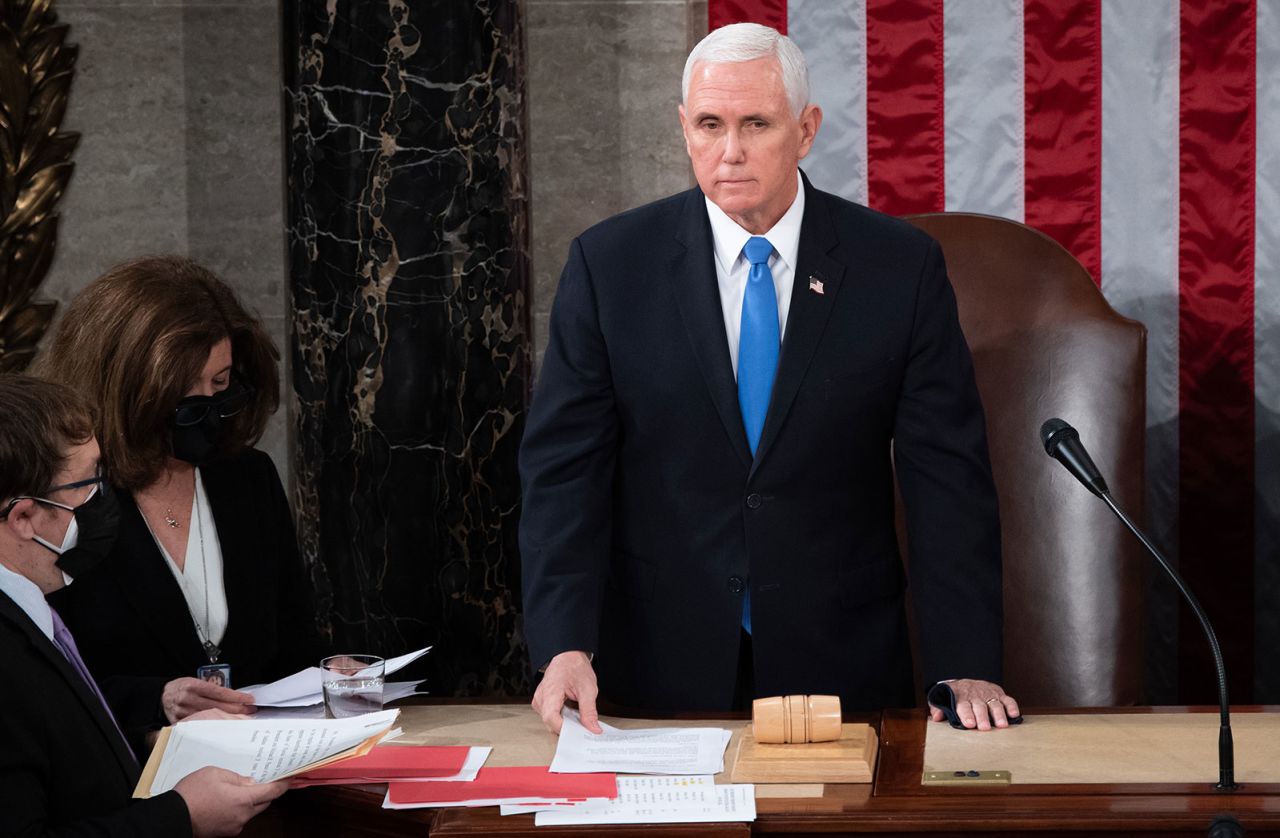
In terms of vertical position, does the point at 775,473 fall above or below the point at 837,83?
below

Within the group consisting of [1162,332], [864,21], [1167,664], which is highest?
[864,21]

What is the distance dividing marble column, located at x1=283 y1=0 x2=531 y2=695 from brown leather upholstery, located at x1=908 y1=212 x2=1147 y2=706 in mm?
1100

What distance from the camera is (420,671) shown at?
3.94 m

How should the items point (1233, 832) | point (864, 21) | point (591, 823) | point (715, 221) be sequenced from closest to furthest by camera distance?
1. point (1233, 832)
2. point (591, 823)
3. point (715, 221)
4. point (864, 21)

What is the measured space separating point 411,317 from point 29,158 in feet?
4.11

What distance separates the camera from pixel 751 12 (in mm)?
4102

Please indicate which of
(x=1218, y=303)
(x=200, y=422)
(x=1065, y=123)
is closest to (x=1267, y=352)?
(x=1218, y=303)

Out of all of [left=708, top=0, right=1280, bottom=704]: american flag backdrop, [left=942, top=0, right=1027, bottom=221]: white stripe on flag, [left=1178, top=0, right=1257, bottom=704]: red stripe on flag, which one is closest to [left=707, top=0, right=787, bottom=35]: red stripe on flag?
[left=708, top=0, right=1280, bottom=704]: american flag backdrop

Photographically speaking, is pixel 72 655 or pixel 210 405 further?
pixel 210 405

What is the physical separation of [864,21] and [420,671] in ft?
6.65

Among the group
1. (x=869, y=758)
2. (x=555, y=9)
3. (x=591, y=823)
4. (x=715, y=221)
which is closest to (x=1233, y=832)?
(x=869, y=758)

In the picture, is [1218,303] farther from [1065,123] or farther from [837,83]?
[837,83]

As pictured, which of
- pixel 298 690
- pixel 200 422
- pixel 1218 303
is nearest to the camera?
pixel 298 690

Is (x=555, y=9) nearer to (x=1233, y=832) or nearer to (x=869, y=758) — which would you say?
(x=869, y=758)
